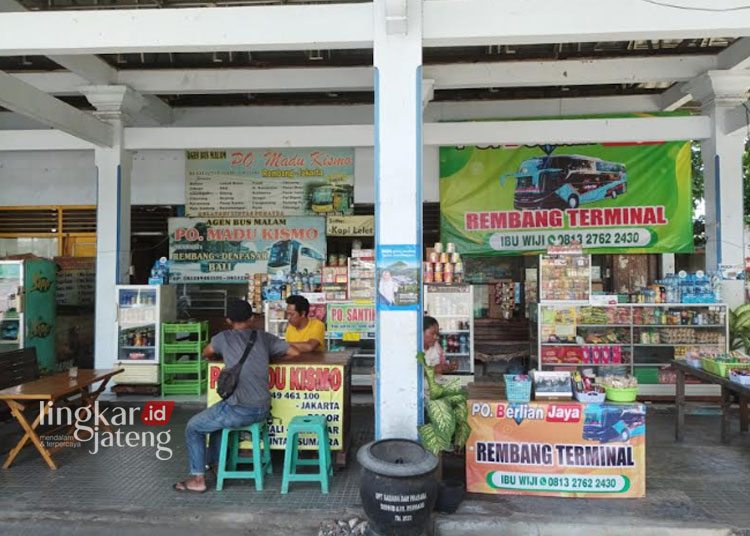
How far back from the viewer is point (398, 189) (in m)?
4.71

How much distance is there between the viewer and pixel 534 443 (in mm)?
4684

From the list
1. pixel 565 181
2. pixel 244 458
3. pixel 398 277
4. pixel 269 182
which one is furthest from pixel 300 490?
pixel 565 181

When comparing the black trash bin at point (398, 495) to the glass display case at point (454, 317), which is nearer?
the black trash bin at point (398, 495)

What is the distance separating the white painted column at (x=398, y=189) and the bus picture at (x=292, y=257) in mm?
5274

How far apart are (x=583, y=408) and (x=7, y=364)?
6208 mm

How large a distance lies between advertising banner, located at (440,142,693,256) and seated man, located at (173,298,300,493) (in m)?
5.28

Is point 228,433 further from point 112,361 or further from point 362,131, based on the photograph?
point 362,131

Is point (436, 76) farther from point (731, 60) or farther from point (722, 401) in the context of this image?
point (722, 401)

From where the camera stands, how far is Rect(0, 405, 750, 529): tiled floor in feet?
14.4

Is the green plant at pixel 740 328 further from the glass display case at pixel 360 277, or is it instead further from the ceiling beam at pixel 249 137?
the ceiling beam at pixel 249 137

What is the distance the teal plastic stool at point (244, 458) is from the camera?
15.5ft

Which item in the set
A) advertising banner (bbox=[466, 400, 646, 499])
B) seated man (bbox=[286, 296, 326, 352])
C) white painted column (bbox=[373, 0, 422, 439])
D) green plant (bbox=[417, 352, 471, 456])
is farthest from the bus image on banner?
green plant (bbox=[417, 352, 471, 456])

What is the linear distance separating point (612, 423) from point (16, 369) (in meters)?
6.45

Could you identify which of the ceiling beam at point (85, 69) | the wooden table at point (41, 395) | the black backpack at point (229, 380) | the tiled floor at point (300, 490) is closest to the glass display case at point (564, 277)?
the tiled floor at point (300, 490)
